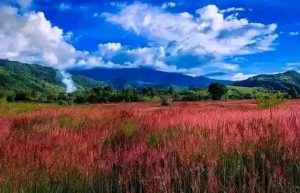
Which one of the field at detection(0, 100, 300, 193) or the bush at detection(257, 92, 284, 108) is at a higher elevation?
the bush at detection(257, 92, 284, 108)

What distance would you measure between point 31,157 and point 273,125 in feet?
13.5

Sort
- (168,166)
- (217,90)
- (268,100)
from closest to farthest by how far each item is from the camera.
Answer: (168,166) < (268,100) < (217,90)

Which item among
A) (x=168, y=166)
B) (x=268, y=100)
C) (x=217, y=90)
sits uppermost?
(x=217, y=90)

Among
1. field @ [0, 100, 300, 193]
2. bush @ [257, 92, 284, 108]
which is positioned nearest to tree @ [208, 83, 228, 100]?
bush @ [257, 92, 284, 108]

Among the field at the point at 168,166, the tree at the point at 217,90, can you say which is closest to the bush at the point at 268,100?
the field at the point at 168,166

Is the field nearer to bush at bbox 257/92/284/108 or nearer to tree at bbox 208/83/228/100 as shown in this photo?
bush at bbox 257/92/284/108

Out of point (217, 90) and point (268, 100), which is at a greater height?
point (217, 90)

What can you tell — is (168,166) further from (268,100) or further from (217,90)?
(217,90)

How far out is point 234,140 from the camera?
310 inches

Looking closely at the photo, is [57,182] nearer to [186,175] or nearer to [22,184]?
[22,184]

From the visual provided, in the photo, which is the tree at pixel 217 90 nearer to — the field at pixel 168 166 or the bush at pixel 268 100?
the bush at pixel 268 100

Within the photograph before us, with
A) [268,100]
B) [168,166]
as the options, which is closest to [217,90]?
[268,100]

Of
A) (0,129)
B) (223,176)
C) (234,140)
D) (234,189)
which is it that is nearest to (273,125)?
(234,140)

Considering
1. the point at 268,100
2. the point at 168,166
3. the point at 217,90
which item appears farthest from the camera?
the point at 217,90
